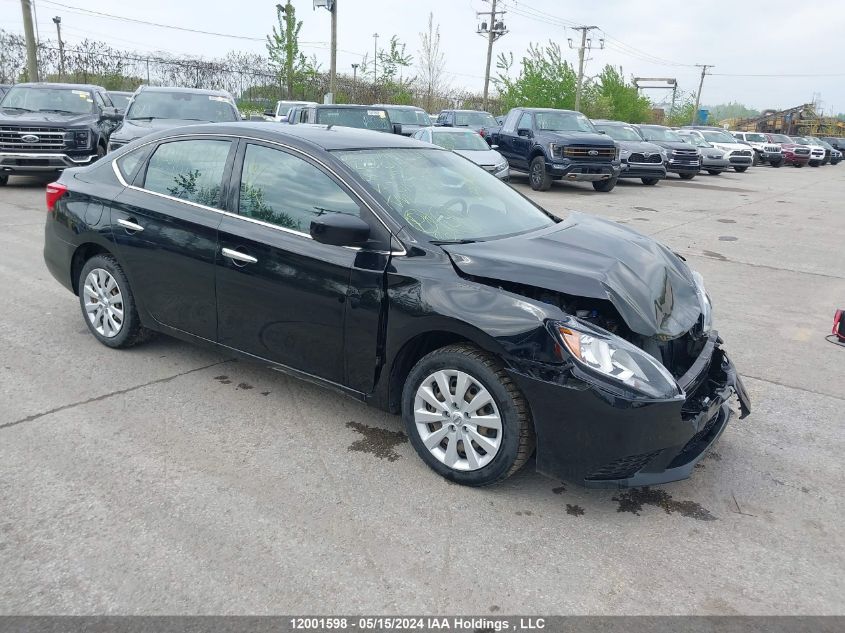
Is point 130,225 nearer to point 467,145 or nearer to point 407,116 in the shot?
point 467,145

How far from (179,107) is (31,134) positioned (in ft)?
8.67

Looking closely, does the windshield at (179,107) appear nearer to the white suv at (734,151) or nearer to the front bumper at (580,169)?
the front bumper at (580,169)

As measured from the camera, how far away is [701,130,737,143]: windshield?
94.9 feet

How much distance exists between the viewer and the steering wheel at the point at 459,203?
160 inches

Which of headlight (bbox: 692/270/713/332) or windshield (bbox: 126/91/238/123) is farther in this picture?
windshield (bbox: 126/91/238/123)

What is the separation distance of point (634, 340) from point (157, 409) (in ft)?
9.06

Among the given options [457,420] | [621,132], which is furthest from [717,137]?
[457,420]

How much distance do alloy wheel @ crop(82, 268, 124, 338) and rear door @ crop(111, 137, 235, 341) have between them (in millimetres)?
269

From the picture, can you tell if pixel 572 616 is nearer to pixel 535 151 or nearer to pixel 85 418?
pixel 85 418

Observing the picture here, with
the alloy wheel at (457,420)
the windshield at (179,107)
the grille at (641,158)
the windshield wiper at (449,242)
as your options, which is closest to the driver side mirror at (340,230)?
the windshield wiper at (449,242)

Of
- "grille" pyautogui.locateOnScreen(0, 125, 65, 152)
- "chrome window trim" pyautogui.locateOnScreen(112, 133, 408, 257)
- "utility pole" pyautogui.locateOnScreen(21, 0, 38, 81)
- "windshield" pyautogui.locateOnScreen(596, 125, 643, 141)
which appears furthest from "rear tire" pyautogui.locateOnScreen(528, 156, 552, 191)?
"utility pole" pyautogui.locateOnScreen(21, 0, 38, 81)

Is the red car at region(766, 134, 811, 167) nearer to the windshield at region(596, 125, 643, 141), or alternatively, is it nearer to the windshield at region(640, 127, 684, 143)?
the windshield at region(640, 127, 684, 143)

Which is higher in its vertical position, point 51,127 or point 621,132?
point 621,132

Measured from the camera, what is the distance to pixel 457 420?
3.41m
